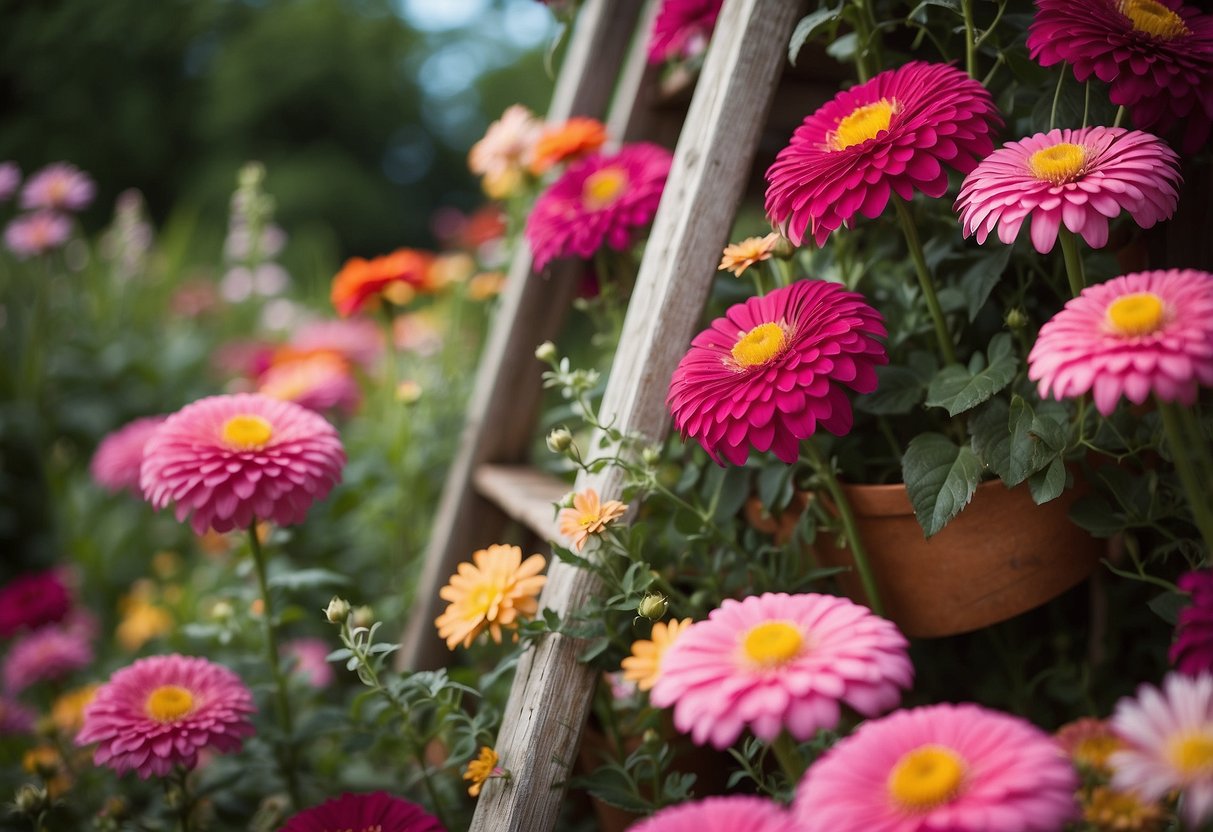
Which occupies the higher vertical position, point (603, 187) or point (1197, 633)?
point (603, 187)

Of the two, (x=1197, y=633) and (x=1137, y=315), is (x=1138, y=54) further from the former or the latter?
(x=1197, y=633)

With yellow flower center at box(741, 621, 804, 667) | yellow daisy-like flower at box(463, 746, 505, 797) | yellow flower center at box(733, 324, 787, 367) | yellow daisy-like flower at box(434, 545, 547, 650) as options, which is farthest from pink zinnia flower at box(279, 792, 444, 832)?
yellow flower center at box(733, 324, 787, 367)

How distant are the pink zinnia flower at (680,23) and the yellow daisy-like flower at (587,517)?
0.62m

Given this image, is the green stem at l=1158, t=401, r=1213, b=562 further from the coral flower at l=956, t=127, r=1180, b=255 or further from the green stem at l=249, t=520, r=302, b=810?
the green stem at l=249, t=520, r=302, b=810

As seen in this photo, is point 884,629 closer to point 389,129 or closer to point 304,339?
point 304,339

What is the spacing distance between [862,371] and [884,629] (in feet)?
0.81

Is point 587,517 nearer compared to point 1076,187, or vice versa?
point 1076,187

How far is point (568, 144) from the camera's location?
1.31 metres

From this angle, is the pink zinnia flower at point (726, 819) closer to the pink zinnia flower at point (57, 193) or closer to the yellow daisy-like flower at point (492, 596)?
the yellow daisy-like flower at point (492, 596)

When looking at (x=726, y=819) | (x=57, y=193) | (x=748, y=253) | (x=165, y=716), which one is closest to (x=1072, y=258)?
(x=748, y=253)

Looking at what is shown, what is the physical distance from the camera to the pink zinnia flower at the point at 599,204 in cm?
113

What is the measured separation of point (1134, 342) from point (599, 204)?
689 mm

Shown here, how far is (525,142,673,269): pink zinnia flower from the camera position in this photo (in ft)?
3.71

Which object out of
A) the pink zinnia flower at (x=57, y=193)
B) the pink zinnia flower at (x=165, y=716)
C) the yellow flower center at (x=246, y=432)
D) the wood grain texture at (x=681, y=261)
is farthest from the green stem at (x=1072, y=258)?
the pink zinnia flower at (x=57, y=193)
